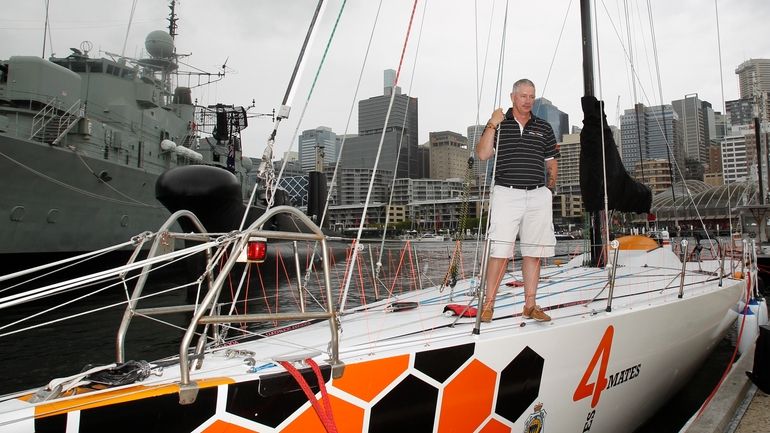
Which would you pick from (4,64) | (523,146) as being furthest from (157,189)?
(4,64)

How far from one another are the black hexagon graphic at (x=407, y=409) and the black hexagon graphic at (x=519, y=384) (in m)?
0.49

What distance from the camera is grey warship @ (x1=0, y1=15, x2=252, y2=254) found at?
1228 cm

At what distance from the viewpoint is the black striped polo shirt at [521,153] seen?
3.17 metres

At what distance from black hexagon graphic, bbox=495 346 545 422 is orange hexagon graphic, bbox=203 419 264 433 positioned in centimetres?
139

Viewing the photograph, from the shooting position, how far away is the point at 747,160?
3297cm

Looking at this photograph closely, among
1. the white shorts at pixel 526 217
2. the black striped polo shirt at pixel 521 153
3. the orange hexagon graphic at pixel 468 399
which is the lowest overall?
the orange hexagon graphic at pixel 468 399

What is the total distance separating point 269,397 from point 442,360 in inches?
34.4

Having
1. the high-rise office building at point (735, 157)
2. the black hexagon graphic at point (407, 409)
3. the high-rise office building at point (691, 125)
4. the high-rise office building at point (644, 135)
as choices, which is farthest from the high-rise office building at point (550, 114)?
the high-rise office building at point (735, 157)

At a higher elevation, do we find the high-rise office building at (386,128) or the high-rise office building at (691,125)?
the high-rise office building at (691,125)

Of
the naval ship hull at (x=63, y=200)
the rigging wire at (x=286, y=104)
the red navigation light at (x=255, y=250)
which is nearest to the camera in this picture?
the red navigation light at (x=255, y=250)

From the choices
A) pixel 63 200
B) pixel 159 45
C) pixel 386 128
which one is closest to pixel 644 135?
pixel 386 128

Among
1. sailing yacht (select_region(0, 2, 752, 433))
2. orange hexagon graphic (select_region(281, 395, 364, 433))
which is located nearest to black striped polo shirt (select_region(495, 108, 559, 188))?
sailing yacht (select_region(0, 2, 752, 433))

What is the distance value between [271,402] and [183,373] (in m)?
0.35

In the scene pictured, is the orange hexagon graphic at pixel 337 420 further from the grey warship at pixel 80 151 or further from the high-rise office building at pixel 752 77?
the high-rise office building at pixel 752 77
